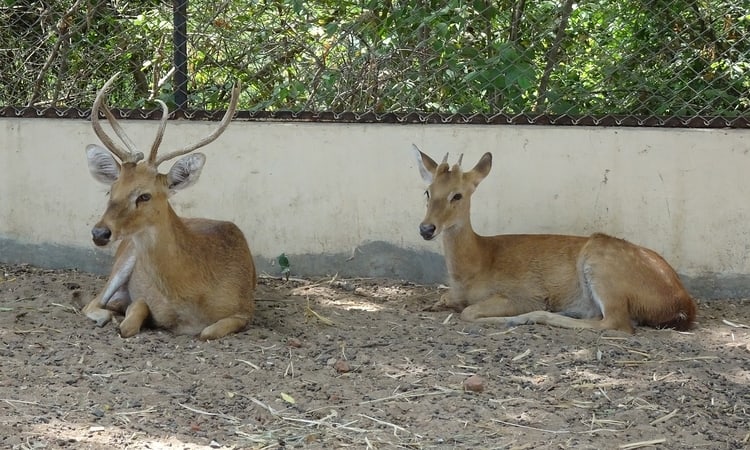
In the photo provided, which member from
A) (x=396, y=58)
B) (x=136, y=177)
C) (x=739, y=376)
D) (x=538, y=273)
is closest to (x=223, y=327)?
(x=136, y=177)

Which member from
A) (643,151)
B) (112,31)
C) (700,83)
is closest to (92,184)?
(112,31)

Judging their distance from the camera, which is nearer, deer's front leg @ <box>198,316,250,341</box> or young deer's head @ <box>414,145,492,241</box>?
deer's front leg @ <box>198,316,250,341</box>

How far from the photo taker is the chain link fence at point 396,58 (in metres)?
7.33

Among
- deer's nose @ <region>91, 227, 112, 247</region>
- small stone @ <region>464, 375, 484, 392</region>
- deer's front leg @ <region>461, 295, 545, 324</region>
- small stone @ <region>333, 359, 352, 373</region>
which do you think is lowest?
small stone @ <region>333, 359, 352, 373</region>

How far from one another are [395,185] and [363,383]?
232 centimetres

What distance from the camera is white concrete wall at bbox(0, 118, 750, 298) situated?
282 inches

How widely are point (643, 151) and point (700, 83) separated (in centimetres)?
67

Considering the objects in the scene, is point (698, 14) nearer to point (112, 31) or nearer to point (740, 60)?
point (740, 60)

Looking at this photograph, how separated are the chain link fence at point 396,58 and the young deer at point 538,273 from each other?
726 millimetres

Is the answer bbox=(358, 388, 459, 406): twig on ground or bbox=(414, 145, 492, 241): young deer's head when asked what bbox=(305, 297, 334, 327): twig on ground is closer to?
bbox=(414, 145, 492, 241): young deer's head

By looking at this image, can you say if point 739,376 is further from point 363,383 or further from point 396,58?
point 396,58

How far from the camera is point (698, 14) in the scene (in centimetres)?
734

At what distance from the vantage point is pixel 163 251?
19.8 feet

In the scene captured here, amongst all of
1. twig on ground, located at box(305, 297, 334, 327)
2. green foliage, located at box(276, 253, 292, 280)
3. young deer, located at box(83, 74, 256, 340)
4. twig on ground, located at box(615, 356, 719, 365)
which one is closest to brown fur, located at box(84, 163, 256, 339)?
young deer, located at box(83, 74, 256, 340)
